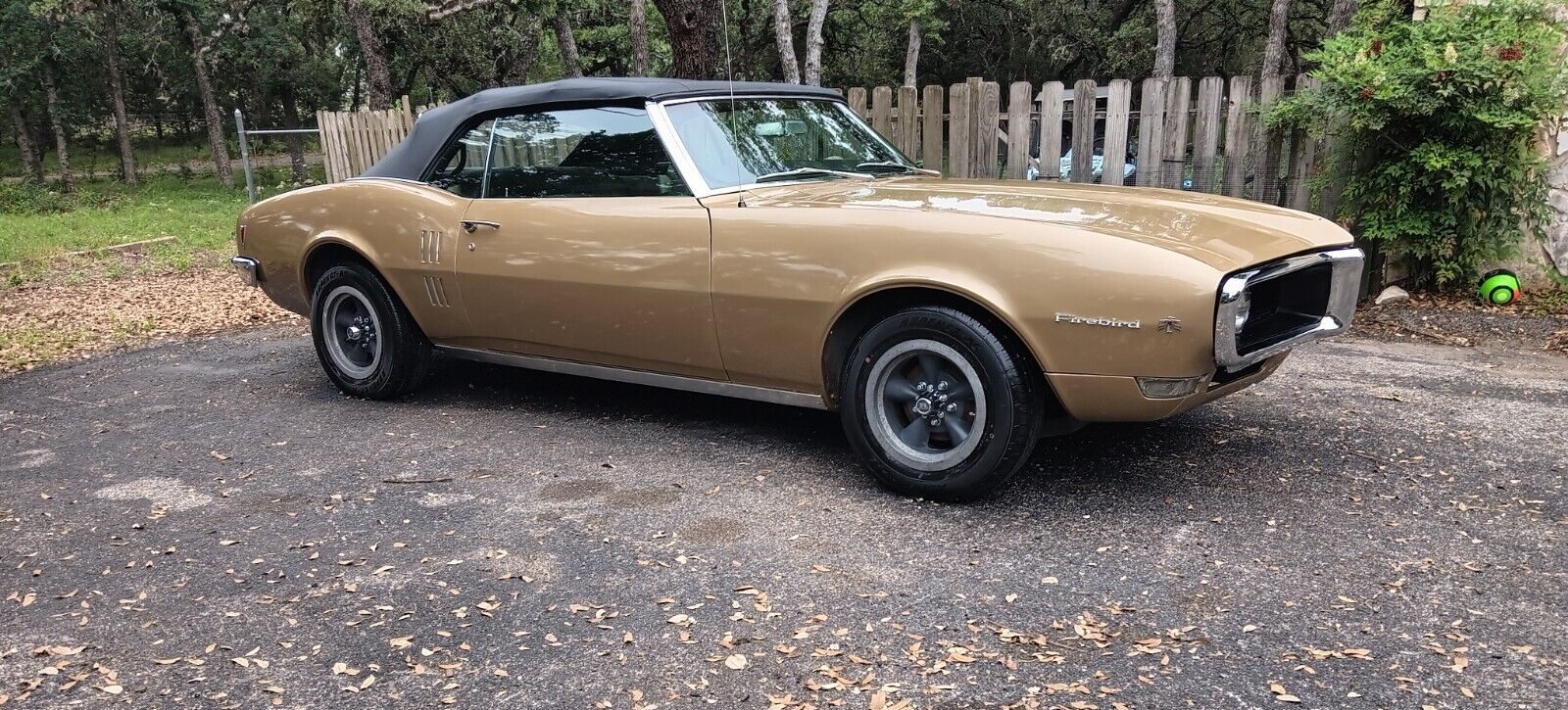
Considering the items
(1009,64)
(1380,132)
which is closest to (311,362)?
(1380,132)

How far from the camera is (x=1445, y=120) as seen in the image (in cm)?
616

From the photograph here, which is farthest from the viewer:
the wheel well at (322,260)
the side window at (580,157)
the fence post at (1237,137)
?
the fence post at (1237,137)

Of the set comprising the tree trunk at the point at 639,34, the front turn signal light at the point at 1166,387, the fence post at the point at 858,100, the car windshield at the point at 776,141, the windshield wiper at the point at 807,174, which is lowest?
the front turn signal light at the point at 1166,387

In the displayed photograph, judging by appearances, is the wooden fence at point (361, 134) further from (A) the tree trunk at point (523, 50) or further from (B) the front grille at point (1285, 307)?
(A) the tree trunk at point (523, 50)

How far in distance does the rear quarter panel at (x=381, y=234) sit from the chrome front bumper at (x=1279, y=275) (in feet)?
10.6

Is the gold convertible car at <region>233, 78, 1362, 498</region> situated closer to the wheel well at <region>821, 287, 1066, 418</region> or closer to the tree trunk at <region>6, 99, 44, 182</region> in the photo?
the wheel well at <region>821, 287, 1066, 418</region>

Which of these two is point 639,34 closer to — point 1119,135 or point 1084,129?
point 1084,129

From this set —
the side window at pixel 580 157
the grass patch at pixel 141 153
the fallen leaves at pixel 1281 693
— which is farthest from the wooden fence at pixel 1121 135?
the grass patch at pixel 141 153

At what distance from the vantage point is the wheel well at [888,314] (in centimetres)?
349

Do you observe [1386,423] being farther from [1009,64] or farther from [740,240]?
[1009,64]

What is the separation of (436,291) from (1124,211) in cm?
305

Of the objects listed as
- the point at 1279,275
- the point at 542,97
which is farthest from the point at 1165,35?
the point at 1279,275

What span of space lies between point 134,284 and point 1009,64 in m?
32.0

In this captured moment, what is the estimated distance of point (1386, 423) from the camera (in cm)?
448
